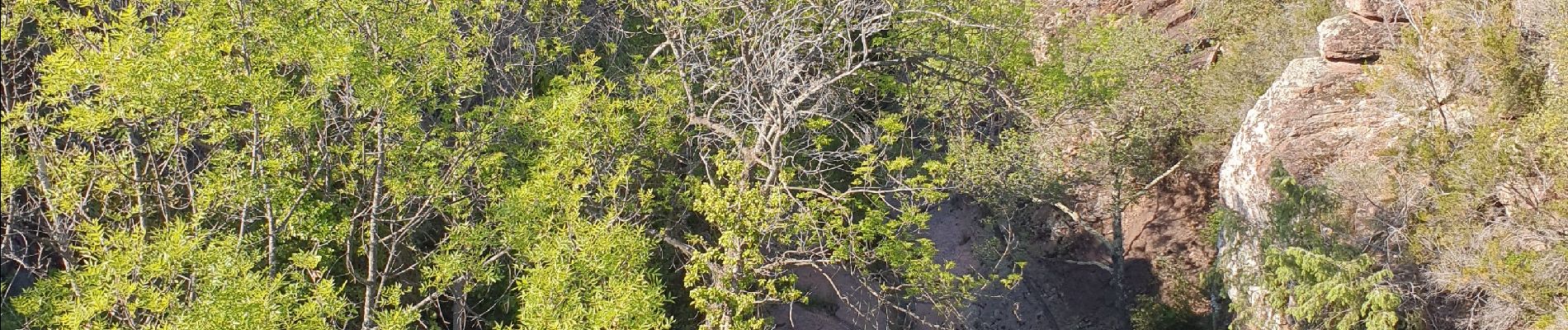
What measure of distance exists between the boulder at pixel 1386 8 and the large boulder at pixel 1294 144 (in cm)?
93

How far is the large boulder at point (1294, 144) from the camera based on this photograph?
55.4ft

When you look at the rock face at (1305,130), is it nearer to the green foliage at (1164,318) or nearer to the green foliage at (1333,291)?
the green foliage at (1333,291)

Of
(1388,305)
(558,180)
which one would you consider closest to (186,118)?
(558,180)

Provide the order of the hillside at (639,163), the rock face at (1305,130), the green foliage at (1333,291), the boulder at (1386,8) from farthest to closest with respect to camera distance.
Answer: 1. the boulder at (1386,8)
2. the rock face at (1305,130)
3. the green foliage at (1333,291)
4. the hillside at (639,163)

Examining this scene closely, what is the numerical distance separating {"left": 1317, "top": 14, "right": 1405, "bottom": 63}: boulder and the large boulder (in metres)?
0.18

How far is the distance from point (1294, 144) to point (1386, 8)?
269cm

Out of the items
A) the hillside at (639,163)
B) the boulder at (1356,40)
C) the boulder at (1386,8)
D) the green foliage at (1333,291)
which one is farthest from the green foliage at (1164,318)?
the green foliage at (1333,291)

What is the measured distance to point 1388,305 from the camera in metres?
14.3

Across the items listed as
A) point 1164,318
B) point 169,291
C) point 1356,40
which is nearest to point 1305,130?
point 1356,40

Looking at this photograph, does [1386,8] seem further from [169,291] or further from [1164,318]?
[169,291]

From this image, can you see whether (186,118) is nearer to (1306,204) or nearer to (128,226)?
(128,226)

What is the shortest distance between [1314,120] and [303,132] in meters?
14.5

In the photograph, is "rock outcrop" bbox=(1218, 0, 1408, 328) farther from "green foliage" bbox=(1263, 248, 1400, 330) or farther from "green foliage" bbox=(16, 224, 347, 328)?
"green foliage" bbox=(16, 224, 347, 328)

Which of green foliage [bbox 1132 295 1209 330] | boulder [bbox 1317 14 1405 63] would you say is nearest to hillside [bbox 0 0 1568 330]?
boulder [bbox 1317 14 1405 63]
